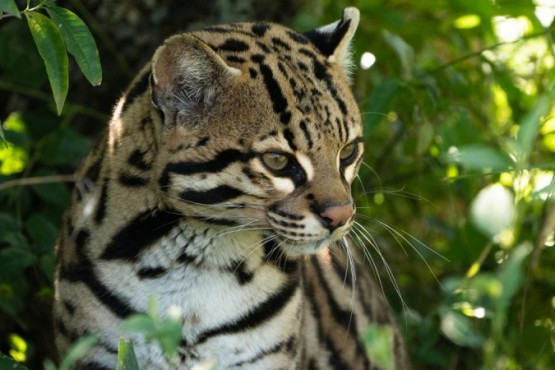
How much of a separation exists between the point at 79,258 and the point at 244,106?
32.4 inches

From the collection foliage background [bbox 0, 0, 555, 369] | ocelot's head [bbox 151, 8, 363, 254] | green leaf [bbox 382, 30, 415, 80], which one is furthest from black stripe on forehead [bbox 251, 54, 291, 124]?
green leaf [bbox 382, 30, 415, 80]

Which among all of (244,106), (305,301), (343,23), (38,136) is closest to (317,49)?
(343,23)

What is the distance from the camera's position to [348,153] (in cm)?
372

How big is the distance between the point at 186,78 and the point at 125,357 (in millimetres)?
1086

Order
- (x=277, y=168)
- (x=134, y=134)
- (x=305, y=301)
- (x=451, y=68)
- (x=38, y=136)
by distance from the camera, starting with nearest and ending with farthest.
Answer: (x=277, y=168) → (x=134, y=134) → (x=305, y=301) → (x=38, y=136) → (x=451, y=68)

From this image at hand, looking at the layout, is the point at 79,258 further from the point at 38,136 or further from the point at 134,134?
the point at 38,136

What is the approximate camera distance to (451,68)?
18.6 ft

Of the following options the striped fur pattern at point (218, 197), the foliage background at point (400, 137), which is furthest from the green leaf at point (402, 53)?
the striped fur pattern at point (218, 197)

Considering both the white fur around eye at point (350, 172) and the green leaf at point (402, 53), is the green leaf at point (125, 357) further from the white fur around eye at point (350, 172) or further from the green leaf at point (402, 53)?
the green leaf at point (402, 53)

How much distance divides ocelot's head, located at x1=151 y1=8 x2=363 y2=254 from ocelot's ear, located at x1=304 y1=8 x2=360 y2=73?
288 millimetres

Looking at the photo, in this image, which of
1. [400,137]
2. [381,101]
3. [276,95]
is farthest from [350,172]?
[400,137]

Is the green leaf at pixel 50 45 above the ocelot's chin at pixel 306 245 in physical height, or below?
above

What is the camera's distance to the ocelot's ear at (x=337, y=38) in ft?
12.9

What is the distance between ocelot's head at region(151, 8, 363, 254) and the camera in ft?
11.5
